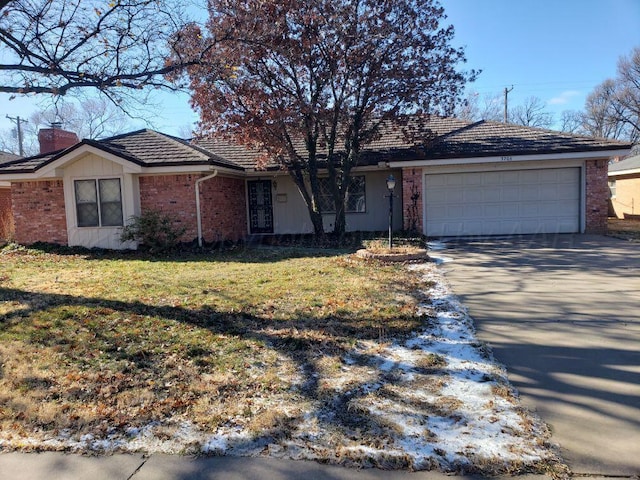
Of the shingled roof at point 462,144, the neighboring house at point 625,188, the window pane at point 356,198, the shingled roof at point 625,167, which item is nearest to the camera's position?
the shingled roof at point 462,144

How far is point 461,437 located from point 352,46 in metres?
11.0

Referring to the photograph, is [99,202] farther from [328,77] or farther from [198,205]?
[328,77]

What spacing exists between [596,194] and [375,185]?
679 cm

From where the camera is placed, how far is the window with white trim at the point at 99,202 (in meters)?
12.9

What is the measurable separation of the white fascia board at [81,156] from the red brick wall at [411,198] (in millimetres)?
7872

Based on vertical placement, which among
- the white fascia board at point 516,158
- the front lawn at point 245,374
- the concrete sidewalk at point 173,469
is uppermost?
the white fascia board at point 516,158

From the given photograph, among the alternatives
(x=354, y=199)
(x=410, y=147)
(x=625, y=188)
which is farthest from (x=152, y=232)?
(x=625, y=188)

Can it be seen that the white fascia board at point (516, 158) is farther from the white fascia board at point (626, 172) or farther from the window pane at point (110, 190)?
the white fascia board at point (626, 172)

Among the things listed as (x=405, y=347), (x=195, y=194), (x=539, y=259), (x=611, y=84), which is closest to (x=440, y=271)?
(x=539, y=259)

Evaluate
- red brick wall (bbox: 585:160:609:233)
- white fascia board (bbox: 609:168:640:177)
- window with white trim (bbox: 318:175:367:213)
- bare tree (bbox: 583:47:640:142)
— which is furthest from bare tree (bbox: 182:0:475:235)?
bare tree (bbox: 583:47:640:142)

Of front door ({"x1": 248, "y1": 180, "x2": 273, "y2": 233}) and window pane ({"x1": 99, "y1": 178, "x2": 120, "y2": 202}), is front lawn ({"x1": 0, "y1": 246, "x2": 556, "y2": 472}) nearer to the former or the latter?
window pane ({"x1": 99, "y1": 178, "x2": 120, "y2": 202})

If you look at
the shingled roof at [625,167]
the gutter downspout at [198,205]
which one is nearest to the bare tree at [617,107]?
the shingled roof at [625,167]

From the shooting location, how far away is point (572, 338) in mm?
4738

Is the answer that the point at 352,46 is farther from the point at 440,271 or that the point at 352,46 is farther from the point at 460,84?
the point at 440,271
